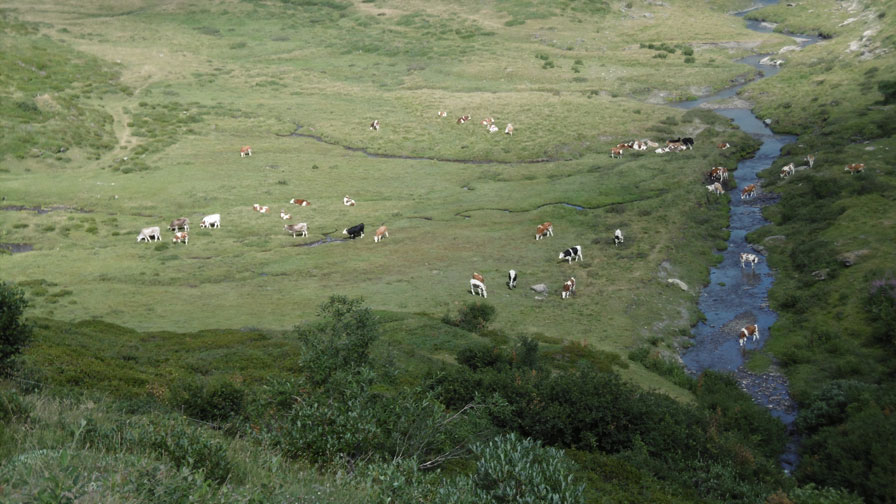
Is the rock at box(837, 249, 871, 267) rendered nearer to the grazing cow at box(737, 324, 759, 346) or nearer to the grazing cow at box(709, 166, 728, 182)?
the grazing cow at box(737, 324, 759, 346)

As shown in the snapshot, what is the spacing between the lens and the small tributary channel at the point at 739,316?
29.2 metres

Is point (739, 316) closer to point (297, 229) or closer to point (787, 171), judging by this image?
point (787, 171)

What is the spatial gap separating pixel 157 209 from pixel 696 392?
148ft

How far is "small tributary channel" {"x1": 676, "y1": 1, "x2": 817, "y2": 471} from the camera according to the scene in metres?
29.2

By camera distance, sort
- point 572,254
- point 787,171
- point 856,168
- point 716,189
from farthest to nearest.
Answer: point 787,171
point 716,189
point 856,168
point 572,254

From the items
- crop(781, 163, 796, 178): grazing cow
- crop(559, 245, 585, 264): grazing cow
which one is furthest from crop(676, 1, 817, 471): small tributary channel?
crop(559, 245, 585, 264): grazing cow

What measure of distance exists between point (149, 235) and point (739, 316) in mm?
40461

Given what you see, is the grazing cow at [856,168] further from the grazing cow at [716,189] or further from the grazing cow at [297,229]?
the grazing cow at [297,229]

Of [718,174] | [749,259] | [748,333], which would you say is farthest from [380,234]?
[718,174]

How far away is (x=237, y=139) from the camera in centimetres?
7519

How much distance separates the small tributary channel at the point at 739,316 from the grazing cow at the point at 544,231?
37.7ft

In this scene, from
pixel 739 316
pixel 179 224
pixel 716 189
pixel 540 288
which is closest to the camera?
pixel 739 316

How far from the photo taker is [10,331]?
1920cm

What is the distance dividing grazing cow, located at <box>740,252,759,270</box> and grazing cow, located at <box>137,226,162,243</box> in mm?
41314
